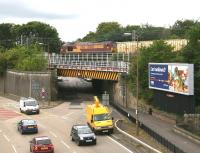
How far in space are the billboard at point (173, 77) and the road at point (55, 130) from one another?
945 centimetres

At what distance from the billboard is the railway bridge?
45.8 ft

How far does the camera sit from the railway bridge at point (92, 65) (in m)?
73.6

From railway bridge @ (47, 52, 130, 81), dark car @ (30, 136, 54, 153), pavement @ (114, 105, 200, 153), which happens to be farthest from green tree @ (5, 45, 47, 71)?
dark car @ (30, 136, 54, 153)

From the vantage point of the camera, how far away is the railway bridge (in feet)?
242

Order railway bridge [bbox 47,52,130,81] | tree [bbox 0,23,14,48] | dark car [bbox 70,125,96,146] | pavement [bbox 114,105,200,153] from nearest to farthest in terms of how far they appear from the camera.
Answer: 1. pavement [bbox 114,105,200,153]
2. dark car [bbox 70,125,96,146]
3. railway bridge [bbox 47,52,130,81]
4. tree [bbox 0,23,14,48]

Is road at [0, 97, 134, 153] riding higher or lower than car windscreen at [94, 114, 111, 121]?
lower

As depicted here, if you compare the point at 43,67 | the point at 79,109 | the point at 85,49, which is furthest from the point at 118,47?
the point at 79,109

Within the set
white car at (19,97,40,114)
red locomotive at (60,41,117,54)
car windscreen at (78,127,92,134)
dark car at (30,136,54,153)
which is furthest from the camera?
red locomotive at (60,41,117,54)

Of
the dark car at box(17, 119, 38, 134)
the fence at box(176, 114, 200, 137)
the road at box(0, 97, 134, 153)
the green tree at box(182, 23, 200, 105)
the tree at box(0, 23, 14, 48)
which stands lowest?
the road at box(0, 97, 134, 153)

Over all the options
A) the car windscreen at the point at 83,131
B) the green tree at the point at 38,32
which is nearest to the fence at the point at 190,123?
the car windscreen at the point at 83,131

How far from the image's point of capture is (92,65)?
7962cm

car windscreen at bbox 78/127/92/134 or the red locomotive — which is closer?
car windscreen at bbox 78/127/92/134

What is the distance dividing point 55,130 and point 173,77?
13698 mm

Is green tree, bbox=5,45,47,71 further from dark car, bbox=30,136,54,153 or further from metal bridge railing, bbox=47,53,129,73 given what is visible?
dark car, bbox=30,136,54,153
